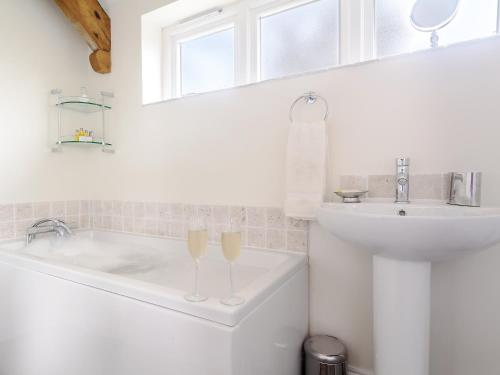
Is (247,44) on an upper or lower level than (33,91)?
upper

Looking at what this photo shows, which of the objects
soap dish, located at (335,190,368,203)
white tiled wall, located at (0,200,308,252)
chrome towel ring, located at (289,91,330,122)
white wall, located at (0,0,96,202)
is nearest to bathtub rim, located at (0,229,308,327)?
white tiled wall, located at (0,200,308,252)

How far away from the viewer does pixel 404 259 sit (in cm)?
98

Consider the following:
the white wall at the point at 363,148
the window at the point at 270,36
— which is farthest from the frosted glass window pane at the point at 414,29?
the white wall at the point at 363,148

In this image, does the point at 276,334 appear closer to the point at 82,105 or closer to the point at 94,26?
the point at 82,105

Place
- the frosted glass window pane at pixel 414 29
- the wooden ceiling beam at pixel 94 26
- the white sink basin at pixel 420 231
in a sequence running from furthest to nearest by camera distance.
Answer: the wooden ceiling beam at pixel 94 26
the frosted glass window pane at pixel 414 29
the white sink basin at pixel 420 231

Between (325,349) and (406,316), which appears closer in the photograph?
A: (406,316)

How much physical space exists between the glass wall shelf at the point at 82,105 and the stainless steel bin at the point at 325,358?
213 centimetres

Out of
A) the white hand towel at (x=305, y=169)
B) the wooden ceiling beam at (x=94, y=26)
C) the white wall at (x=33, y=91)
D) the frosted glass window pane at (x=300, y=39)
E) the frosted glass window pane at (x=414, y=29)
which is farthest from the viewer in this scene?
the wooden ceiling beam at (x=94, y=26)

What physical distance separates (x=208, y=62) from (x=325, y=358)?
1.94 meters

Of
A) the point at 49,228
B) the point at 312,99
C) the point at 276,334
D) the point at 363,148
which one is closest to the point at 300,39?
the point at 312,99

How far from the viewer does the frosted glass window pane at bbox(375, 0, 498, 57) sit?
4.05 feet

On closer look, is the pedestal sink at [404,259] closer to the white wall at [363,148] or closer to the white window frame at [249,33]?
the white wall at [363,148]

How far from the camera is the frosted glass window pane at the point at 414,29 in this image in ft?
4.05

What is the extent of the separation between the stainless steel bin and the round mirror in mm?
Result: 1493
